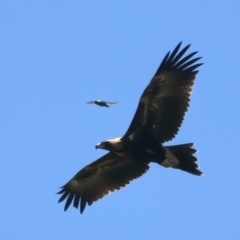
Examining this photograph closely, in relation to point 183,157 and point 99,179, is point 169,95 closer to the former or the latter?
point 183,157

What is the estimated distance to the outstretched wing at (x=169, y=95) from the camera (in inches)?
744

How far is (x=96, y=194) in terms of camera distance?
2061 centimetres

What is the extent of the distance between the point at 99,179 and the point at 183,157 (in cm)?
253

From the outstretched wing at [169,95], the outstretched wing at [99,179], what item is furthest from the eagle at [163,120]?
the outstretched wing at [99,179]

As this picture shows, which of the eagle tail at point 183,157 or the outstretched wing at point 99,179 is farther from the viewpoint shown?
the outstretched wing at point 99,179

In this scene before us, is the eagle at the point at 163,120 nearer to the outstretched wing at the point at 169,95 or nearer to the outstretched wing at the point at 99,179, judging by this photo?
the outstretched wing at the point at 169,95

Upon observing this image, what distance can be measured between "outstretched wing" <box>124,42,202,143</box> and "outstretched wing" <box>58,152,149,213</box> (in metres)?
1.48

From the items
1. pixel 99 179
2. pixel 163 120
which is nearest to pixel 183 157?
pixel 163 120

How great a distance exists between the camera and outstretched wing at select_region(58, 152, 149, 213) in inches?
800

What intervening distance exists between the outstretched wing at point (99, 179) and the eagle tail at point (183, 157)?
154 cm

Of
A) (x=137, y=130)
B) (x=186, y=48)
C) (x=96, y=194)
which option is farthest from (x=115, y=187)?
(x=186, y=48)

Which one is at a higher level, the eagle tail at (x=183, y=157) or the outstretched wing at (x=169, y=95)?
the outstretched wing at (x=169, y=95)

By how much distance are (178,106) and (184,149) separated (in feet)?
2.77

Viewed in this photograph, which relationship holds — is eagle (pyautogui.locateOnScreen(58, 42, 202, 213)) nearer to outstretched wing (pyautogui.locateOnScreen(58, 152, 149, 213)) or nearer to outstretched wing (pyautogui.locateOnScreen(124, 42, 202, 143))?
outstretched wing (pyautogui.locateOnScreen(124, 42, 202, 143))
